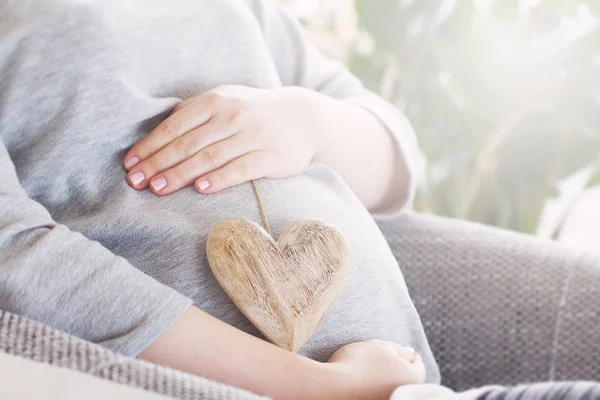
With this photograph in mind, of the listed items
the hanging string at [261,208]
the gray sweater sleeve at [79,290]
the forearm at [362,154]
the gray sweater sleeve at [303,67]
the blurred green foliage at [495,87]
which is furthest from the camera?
the blurred green foliage at [495,87]

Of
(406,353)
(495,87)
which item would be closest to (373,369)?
(406,353)

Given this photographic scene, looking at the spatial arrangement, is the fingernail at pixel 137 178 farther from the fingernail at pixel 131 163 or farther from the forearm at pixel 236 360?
the forearm at pixel 236 360

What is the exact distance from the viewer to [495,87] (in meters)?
1.40

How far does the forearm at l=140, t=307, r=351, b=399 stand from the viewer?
582mm

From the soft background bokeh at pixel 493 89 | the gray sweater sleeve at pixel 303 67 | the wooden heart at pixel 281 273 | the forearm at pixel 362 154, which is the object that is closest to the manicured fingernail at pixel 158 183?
the wooden heart at pixel 281 273

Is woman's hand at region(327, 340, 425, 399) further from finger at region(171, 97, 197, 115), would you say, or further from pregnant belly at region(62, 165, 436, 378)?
finger at region(171, 97, 197, 115)

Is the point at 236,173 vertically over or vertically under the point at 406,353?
over

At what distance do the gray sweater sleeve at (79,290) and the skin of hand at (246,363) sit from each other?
2cm

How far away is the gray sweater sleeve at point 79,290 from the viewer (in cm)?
57

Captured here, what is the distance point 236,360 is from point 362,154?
1.23 ft

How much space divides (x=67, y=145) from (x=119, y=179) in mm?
62

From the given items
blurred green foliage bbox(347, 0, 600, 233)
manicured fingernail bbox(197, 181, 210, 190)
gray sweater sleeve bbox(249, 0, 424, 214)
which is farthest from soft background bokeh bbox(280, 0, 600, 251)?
manicured fingernail bbox(197, 181, 210, 190)

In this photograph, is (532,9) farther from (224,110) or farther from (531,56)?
(224,110)

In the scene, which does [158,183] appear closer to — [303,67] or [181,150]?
[181,150]
